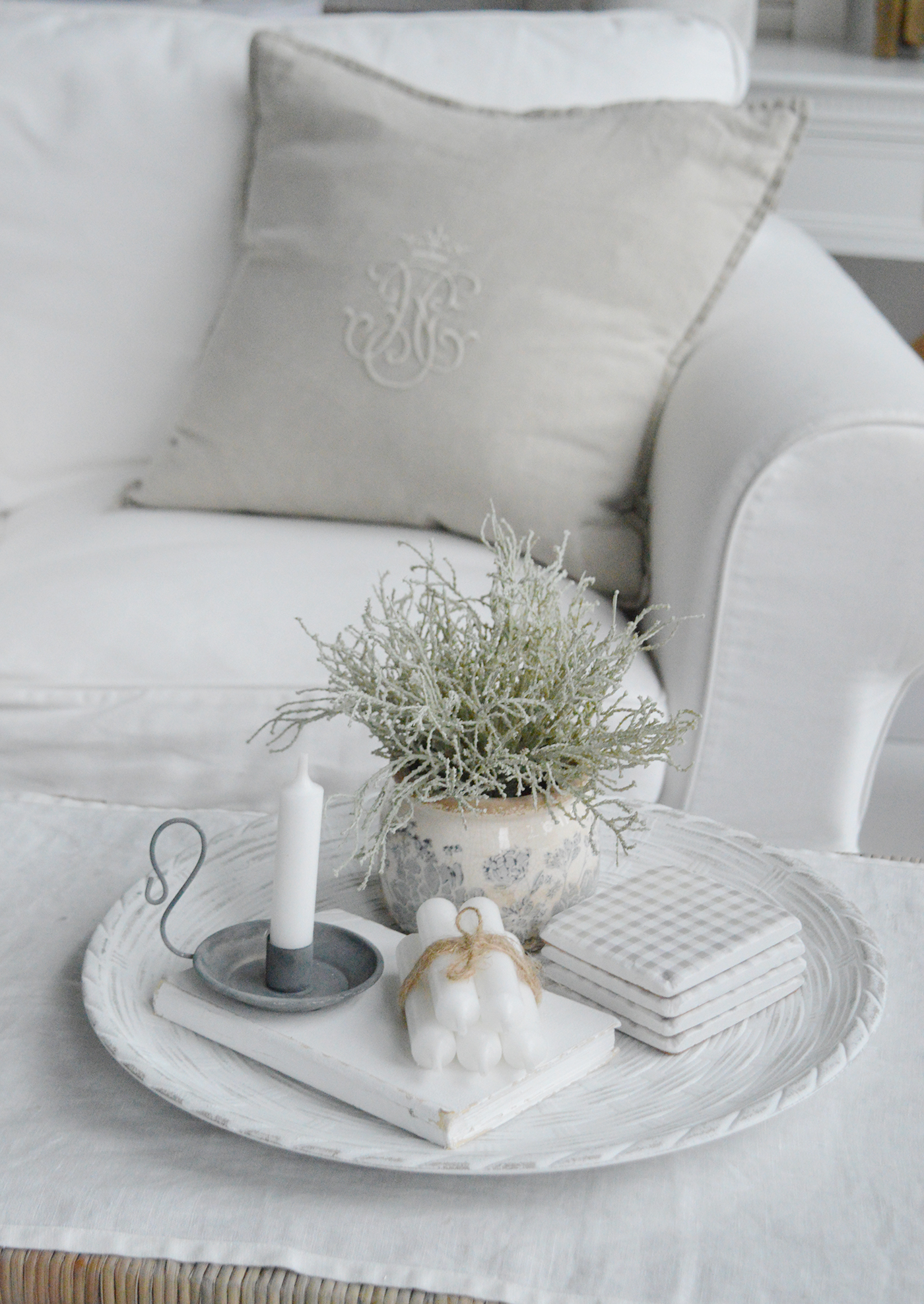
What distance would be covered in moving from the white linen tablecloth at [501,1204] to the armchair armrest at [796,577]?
494 mm

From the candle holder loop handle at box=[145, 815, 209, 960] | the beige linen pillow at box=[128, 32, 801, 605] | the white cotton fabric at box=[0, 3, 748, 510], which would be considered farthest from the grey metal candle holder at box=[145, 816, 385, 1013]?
the white cotton fabric at box=[0, 3, 748, 510]

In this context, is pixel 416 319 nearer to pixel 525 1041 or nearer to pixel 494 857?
pixel 494 857

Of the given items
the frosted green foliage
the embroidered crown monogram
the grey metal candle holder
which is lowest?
the grey metal candle holder

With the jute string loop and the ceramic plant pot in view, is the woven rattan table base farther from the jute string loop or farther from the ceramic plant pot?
the ceramic plant pot

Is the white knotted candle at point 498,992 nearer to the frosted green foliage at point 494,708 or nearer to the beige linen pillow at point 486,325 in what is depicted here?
the frosted green foliage at point 494,708

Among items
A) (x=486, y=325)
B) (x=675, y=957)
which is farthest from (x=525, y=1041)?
(x=486, y=325)

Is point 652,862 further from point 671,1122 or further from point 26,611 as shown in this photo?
point 26,611

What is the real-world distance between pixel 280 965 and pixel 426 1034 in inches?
3.6

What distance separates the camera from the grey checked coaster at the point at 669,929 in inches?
26.3

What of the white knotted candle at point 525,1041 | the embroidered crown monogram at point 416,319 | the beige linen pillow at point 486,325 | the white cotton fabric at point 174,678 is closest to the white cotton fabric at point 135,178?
the beige linen pillow at point 486,325

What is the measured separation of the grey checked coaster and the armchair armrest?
399 mm

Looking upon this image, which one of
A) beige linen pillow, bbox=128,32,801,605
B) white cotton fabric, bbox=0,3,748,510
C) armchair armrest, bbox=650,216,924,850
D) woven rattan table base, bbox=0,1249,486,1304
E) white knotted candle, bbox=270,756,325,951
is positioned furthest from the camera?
white cotton fabric, bbox=0,3,748,510

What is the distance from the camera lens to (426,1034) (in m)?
0.59

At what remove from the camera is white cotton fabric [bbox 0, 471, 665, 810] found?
3.71 ft
